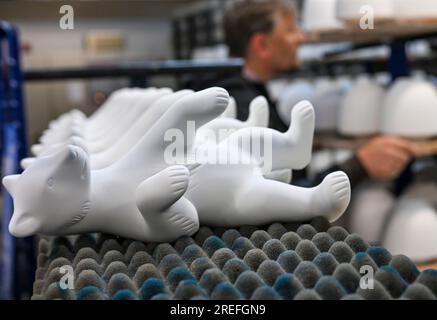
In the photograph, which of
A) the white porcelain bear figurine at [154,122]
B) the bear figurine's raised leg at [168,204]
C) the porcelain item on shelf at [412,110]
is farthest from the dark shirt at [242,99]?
the porcelain item on shelf at [412,110]

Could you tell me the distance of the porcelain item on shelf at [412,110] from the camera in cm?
162

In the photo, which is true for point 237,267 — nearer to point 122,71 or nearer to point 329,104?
point 329,104

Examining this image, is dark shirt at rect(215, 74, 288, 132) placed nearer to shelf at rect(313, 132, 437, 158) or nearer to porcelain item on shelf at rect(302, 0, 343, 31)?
shelf at rect(313, 132, 437, 158)

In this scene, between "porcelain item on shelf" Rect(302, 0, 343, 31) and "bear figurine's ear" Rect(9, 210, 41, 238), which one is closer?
"bear figurine's ear" Rect(9, 210, 41, 238)

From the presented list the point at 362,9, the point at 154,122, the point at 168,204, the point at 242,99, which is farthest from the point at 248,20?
the point at 168,204

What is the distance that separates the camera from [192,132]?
64 centimetres

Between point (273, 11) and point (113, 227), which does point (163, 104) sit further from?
point (273, 11)

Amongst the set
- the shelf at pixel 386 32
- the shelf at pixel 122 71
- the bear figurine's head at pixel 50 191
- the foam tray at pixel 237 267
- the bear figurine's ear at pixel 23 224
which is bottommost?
the foam tray at pixel 237 267

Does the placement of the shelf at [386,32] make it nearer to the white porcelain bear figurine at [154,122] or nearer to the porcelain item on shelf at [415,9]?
the porcelain item on shelf at [415,9]

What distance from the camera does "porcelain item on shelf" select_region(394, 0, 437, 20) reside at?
5.30 feet

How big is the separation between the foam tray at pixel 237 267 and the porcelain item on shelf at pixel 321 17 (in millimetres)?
1415

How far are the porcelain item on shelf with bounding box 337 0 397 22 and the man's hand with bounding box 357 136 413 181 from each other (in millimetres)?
345

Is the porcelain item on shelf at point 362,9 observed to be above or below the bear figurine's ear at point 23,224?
above

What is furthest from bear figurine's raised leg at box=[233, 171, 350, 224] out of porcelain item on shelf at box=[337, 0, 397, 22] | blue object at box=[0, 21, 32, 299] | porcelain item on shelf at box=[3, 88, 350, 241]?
porcelain item on shelf at box=[337, 0, 397, 22]
